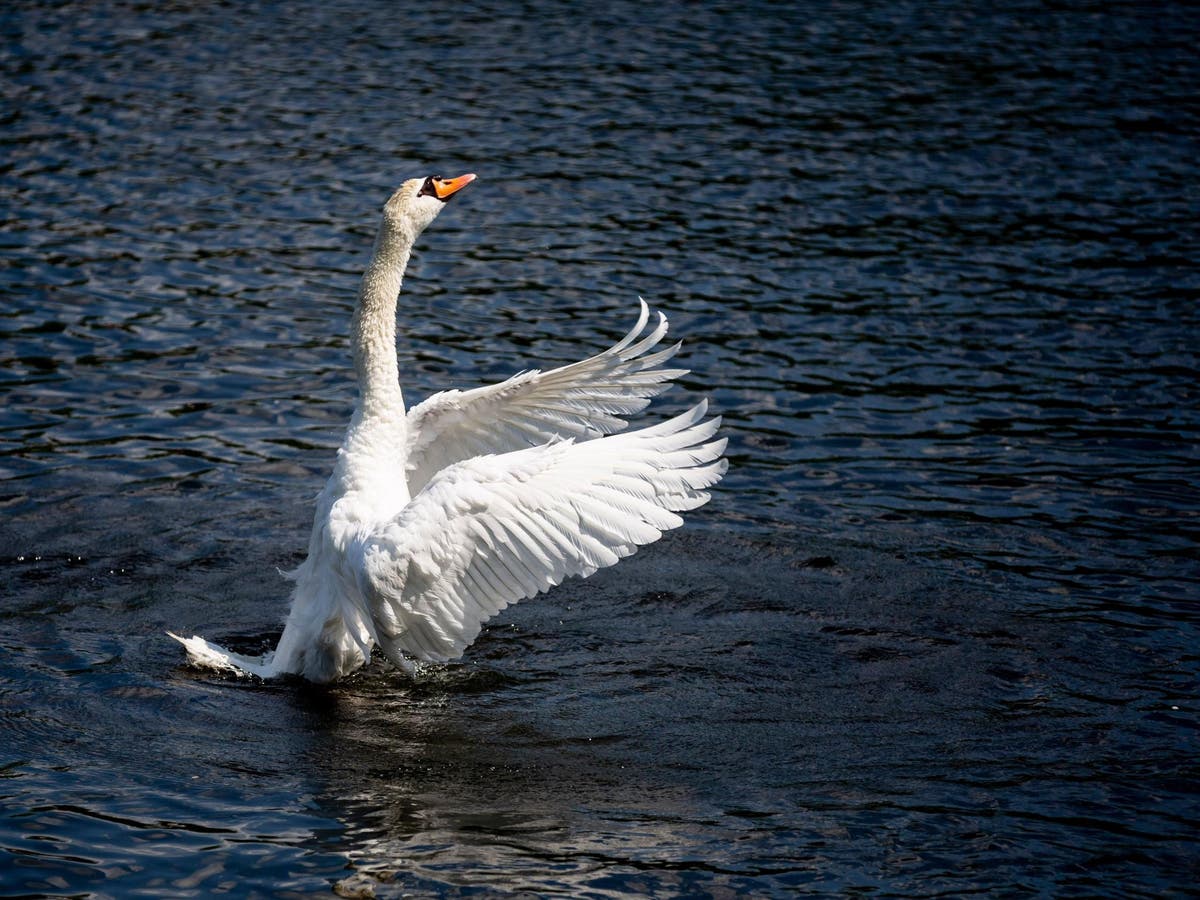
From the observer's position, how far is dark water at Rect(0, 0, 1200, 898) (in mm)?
7199

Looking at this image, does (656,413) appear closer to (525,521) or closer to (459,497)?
(525,521)

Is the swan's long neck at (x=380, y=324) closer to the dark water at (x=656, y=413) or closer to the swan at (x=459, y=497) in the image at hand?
the swan at (x=459, y=497)

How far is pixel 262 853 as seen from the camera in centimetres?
680

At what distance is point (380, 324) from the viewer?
9008 mm

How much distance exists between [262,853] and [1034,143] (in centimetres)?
1662

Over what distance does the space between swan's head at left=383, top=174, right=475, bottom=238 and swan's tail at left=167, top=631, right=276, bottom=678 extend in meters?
2.65

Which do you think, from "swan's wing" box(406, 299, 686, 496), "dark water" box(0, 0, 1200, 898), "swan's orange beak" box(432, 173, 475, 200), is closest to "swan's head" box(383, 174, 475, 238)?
"swan's orange beak" box(432, 173, 475, 200)

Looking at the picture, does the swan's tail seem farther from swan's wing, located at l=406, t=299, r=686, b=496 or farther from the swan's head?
the swan's head

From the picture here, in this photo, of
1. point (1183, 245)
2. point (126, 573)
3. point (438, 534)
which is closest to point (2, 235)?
point (126, 573)

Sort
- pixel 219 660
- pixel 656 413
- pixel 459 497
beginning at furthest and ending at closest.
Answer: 1. pixel 656 413
2. pixel 219 660
3. pixel 459 497

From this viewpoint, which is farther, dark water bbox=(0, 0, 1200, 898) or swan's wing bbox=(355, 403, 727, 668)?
swan's wing bbox=(355, 403, 727, 668)

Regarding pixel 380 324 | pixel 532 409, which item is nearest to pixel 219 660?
pixel 380 324

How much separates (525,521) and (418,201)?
235 cm

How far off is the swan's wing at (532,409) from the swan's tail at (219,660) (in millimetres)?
1551
